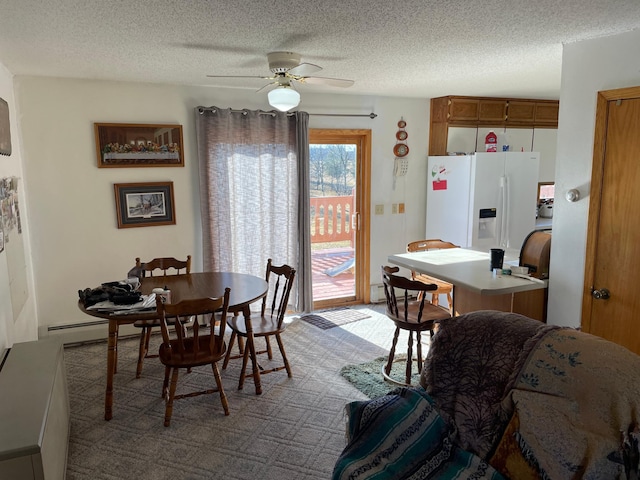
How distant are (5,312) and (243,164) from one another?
2.41 m

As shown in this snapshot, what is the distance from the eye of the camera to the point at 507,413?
164 centimetres

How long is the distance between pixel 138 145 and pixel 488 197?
11.4ft

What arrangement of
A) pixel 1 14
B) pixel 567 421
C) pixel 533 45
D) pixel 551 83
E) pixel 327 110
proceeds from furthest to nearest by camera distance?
pixel 327 110 < pixel 551 83 < pixel 533 45 < pixel 1 14 < pixel 567 421

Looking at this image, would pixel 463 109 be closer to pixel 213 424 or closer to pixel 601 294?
pixel 601 294

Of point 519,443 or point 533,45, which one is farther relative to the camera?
point 533,45

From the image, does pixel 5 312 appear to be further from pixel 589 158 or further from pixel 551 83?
pixel 551 83

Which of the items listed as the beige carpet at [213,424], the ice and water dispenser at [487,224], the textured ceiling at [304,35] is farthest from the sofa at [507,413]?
the ice and water dispenser at [487,224]

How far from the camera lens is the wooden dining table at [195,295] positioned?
2760mm

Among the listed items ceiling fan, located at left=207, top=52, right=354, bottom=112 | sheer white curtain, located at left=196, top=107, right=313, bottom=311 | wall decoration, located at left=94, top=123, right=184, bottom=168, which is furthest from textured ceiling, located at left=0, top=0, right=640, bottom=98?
sheer white curtain, located at left=196, top=107, right=313, bottom=311

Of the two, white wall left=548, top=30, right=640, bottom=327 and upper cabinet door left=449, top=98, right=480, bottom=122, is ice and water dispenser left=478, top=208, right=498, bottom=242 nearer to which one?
upper cabinet door left=449, top=98, right=480, bottom=122

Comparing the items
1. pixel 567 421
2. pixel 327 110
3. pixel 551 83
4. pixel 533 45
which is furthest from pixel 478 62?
pixel 567 421

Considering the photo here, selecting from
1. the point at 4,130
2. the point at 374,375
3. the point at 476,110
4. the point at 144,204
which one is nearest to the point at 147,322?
the point at 144,204

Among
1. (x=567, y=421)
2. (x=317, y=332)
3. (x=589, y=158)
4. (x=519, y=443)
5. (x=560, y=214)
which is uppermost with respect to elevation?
(x=589, y=158)

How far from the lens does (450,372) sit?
1899 mm
